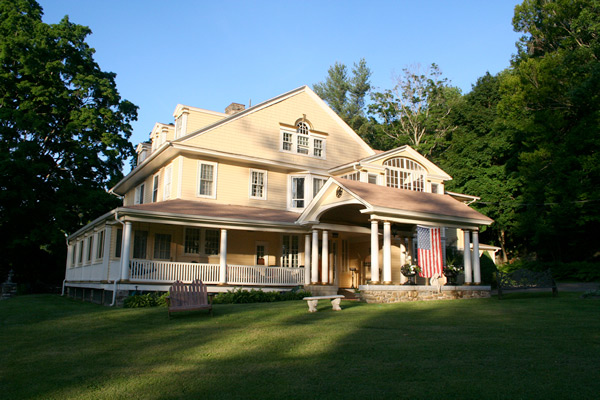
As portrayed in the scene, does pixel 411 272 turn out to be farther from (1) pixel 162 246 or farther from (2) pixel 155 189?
(2) pixel 155 189

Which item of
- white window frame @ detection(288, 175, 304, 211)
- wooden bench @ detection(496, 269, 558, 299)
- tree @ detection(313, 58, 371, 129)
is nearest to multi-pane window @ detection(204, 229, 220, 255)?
white window frame @ detection(288, 175, 304, 211)

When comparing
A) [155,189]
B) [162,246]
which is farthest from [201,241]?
[155,189]

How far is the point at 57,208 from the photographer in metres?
27.9

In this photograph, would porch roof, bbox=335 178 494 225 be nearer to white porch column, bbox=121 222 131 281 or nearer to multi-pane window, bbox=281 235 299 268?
multi-pane window, bbox=281 235 299 268

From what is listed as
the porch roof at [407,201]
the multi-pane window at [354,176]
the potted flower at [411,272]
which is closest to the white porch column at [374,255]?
the porch roof at [407,201]

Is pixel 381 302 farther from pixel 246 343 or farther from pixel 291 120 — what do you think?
pixel 291 120

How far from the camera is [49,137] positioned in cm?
2988

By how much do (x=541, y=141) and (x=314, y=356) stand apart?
88.2 ft

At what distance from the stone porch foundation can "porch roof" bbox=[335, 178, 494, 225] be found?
2.43m

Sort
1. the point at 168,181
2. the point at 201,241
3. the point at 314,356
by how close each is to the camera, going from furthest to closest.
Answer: the point at 168,181 < the point at 201,241 < the point at 314,356

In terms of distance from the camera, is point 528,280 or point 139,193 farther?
point 139,193

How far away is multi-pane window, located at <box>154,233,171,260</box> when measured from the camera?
20.0 metres

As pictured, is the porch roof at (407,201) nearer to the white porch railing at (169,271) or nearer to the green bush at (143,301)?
the white porch railing at (169,271)

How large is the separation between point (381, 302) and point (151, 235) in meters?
9.92
